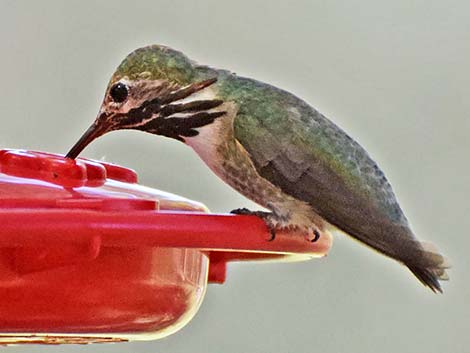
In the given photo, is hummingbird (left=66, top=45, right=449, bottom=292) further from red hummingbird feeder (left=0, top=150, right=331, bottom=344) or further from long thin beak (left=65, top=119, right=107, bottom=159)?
red hummingbird feeder (left=0, top=150, right=331, bottom=344)

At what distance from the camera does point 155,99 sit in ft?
5.38

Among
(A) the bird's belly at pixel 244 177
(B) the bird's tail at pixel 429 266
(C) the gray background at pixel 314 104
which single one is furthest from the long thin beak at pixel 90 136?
(C) the gray background at pixel 314 104

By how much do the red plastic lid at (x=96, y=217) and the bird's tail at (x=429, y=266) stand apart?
0.76 ft

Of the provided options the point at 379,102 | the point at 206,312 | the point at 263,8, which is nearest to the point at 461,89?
the point at 379,102

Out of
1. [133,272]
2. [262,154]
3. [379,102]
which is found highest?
[379,102]

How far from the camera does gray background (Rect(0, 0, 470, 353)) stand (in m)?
3.37

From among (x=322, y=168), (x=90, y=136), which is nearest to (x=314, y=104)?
(x=322, y=168)

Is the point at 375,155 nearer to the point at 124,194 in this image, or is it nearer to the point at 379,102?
the point at 379,102

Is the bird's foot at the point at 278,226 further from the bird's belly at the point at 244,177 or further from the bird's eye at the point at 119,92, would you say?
the bird's eye at the point at 119,92

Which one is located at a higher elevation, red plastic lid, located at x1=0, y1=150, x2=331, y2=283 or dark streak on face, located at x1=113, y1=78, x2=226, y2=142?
dark streak on face, located at x1=113, y1=78, x2=226, y2=142

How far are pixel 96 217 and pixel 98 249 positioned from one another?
42 mm

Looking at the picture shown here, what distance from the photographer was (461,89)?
3.70 m

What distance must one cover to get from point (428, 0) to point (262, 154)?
238cm

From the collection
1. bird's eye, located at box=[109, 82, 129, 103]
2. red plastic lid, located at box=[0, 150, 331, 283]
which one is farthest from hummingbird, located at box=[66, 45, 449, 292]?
red plastic lid, located at box=[0, 150, 331, 283]
